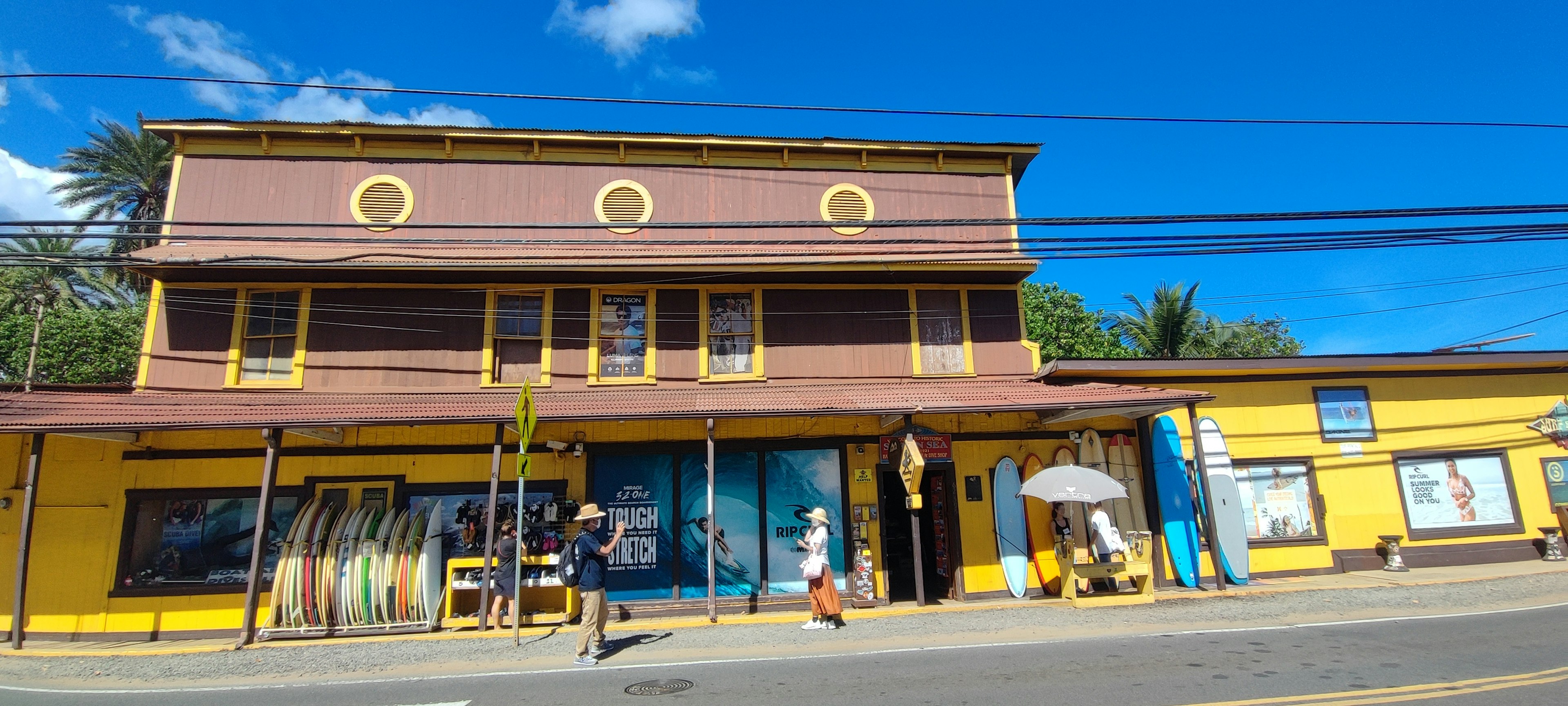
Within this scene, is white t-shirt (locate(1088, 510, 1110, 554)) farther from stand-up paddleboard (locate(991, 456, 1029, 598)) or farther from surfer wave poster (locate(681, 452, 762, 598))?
surfer wave poster (locate(681, 452, 762, 598))

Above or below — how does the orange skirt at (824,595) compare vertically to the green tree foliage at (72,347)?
below

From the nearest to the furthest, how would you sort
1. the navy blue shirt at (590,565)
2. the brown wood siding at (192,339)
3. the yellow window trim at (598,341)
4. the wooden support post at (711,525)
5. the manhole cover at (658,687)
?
the manhole cover at (658,687)
the navy blue shirt at (590,565)
the wooden support post at (711,525)
the brown wood siding at (192,339)
the yellow window trim at (598,341)

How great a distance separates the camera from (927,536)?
46.5 feet

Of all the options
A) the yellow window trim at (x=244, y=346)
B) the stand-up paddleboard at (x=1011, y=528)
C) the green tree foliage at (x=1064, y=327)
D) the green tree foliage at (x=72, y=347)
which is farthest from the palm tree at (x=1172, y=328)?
the green tree foliage at (x=72, y=347)

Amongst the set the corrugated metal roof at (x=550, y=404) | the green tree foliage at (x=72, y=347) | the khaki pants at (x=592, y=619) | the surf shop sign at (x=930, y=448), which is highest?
the green tree foliage at (x=72, y=347)

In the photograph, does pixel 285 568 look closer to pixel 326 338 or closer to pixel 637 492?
pixel 326 338

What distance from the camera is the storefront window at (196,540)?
1134cm

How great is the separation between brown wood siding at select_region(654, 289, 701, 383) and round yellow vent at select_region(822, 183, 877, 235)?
3.17m

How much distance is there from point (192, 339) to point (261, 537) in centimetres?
509

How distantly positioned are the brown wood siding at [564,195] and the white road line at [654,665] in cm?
679

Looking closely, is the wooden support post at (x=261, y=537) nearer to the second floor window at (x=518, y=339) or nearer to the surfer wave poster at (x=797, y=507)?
the second floor window at (x=518, y=339)

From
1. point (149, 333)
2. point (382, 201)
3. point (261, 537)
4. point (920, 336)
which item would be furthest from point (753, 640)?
point (149, 333)

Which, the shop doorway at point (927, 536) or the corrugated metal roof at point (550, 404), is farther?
the shop doorway at point (927, 536)

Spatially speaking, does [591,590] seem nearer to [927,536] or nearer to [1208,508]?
[927,536]
